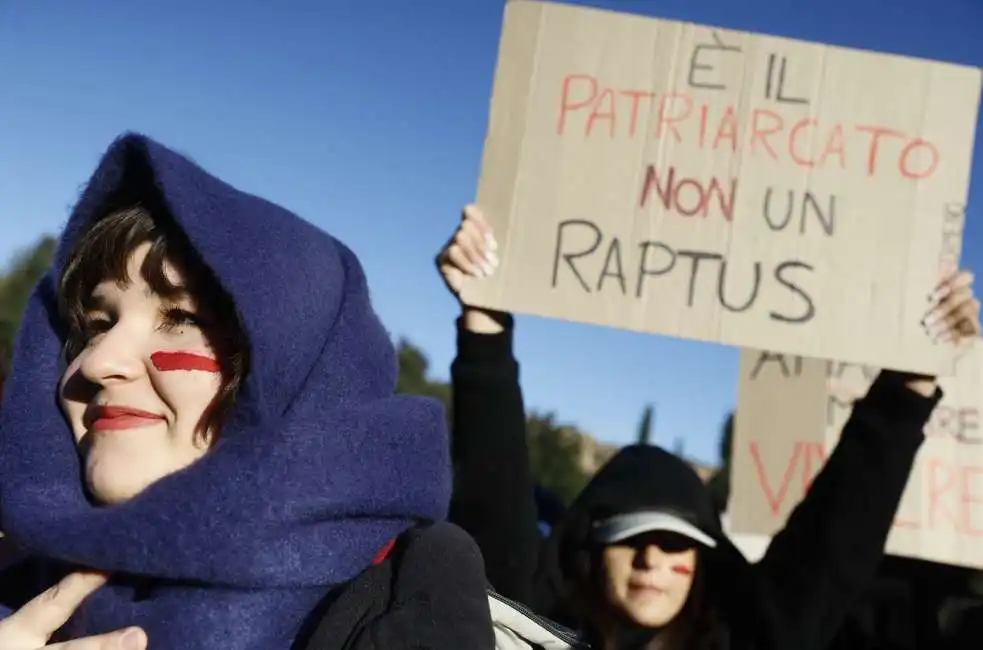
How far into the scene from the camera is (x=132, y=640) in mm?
1074

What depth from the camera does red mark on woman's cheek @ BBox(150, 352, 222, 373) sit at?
116 cm

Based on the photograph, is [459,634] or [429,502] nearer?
[459,634]

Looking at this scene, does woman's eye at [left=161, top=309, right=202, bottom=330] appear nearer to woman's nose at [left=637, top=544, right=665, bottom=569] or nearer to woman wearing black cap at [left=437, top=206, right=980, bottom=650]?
woman wearing black cap at [left=437, top=206, right=980, bottom=650]

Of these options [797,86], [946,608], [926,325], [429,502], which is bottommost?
[946,608]

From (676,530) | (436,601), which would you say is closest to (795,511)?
(676,530)

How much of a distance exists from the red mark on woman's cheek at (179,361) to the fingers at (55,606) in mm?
261

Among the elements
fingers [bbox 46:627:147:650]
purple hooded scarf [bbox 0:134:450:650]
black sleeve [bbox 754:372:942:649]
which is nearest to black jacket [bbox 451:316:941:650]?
black sleeve [bbox 754:372:942:649]

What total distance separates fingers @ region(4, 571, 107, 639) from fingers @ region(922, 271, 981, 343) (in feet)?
5.71

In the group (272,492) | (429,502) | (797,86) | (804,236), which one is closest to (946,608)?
(804,236)

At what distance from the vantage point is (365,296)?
1.28 m

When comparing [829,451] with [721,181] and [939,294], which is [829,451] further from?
[721,181]

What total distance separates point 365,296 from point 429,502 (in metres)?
0.29

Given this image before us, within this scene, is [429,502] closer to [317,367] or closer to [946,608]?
[317,367]

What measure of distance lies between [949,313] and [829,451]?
3.12ft
